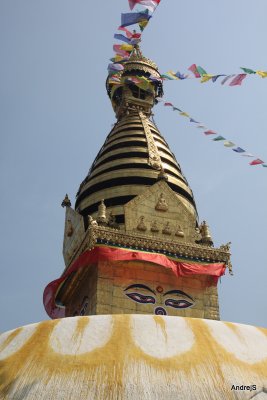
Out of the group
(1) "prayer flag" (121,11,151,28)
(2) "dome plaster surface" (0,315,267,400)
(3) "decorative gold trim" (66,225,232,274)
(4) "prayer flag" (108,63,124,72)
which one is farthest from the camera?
(4) "prayer flag" (108,63,124,72)

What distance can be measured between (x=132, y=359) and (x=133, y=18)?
1477 centimetres

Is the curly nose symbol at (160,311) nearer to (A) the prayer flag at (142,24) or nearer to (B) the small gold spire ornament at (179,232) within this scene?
(B) the small gold spire ornament at (179,232)

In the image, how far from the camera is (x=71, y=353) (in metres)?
5.92

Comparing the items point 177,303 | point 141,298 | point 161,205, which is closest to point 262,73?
point 161,205

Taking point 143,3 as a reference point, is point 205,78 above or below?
below

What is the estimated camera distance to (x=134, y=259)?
613 inches

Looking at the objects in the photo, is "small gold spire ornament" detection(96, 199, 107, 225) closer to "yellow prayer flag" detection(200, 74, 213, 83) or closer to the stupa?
the stupa

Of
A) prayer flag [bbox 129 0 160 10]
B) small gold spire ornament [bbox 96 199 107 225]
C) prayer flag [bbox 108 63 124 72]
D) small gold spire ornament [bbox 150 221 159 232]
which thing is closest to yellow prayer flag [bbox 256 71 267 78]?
prayer flag [bbox 129 0 160 10]

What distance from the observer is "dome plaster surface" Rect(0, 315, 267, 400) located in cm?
544

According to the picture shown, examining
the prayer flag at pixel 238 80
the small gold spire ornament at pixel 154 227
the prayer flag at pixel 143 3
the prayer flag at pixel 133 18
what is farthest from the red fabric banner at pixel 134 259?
the prayer flag at pixel 133 18

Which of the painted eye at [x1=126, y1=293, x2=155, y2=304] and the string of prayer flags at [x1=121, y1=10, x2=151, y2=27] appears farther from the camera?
the string of prayer flags at [x1=121, y1=10, x2=151, y2=27]

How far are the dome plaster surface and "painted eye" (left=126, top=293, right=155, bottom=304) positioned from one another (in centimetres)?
848

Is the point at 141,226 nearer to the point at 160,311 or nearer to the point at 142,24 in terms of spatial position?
the point at 160,311

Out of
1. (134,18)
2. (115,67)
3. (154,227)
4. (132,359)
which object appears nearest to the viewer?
(132,359)
